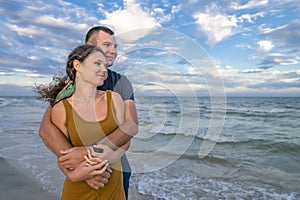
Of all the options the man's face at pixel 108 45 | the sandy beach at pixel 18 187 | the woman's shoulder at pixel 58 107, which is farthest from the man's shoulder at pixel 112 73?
the sandy beach at pixel 18 187

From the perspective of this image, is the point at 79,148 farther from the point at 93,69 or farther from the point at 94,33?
the point at 94,33

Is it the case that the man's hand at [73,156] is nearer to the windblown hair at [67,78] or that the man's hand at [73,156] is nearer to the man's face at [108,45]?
the windblown hair at [67,78]

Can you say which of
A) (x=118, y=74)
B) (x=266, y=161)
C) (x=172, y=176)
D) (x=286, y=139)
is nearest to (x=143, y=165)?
(x=172, y=176)

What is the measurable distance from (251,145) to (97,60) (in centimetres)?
974

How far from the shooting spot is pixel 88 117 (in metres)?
1.63

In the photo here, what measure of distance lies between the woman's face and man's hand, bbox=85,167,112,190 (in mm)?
598

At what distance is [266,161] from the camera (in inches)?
300

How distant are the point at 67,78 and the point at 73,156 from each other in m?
0.66

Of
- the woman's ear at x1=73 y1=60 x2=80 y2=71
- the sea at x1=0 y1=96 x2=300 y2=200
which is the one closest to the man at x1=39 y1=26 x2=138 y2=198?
the woman's ear at x1=73 y1=60 x2=80 y2=71

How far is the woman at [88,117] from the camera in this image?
1589 millimetres

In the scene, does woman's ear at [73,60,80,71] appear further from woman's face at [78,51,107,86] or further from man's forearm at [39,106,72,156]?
man's forearm at [39,106,72,156]

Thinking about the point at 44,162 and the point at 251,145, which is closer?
the point at 44,162

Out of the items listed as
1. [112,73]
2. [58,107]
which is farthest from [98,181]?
[112,73]

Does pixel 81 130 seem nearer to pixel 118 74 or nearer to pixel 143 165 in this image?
pixel 118 74
